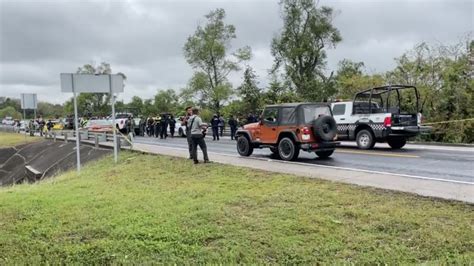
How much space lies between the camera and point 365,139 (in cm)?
1831

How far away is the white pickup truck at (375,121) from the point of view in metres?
17.3

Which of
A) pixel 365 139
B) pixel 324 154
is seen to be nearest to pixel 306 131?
pixel 324 154

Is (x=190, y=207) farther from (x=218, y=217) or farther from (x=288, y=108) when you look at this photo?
(x=288, y=108)

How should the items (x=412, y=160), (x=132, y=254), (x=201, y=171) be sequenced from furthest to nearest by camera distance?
1. (x=412, y=160)
2. (x=201, y=171)
3. (x=132, y=254)

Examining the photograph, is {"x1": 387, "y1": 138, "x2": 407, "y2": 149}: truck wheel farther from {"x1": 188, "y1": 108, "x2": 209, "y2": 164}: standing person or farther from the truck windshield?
{"x1": 188, "y1": 108, "x2": 209, "y2": 164}: standing person

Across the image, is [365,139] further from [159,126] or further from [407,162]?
[159,126]

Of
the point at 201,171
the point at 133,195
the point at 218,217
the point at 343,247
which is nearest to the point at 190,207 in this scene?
the point at 218,217

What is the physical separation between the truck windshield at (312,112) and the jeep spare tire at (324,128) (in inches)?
7.9

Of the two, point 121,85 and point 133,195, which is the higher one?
point 121,85

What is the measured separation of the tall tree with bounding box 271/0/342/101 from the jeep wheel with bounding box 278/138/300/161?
2843 centimetres

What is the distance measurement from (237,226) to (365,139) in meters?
12.9

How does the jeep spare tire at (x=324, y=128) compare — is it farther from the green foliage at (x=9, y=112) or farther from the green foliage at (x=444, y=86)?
the green foliage at (x=9, y=112)

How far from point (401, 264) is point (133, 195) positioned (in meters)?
5.77

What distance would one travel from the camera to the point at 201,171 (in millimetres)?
12750
